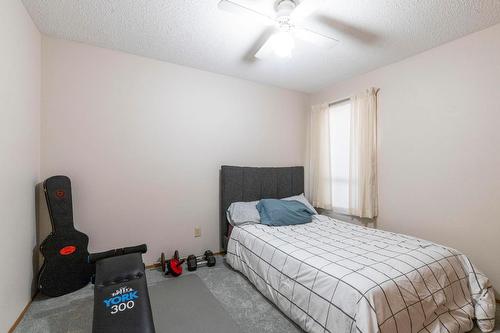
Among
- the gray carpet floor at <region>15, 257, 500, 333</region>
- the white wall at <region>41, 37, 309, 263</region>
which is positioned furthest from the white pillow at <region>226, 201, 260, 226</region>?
the gray carpet floor at <region>15, 257, 500, 333</region>

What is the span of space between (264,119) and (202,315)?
8.61ft

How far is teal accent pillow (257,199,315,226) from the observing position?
2.79m

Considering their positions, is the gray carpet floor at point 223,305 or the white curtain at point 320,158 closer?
the gray carpet floor at point 223,305

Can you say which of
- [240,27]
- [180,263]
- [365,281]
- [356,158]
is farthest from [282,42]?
[180,263]

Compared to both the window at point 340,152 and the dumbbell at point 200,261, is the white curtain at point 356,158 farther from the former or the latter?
the dumbbell at point 200,261

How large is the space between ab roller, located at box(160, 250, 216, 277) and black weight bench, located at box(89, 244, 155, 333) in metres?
0.53

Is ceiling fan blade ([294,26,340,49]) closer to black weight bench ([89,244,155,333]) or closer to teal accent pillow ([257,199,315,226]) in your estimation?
teal accent pillow ([257,199,315,226])

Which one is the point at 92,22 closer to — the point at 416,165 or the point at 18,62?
the point at 18,62

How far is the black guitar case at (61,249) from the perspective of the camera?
202 cm

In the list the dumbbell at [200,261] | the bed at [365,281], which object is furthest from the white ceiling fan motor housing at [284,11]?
the dumbbell at [200,261]

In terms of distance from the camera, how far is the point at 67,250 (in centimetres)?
211

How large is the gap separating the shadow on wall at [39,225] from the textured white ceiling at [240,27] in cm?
156

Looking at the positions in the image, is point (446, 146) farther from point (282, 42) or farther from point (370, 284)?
point (282, 42)

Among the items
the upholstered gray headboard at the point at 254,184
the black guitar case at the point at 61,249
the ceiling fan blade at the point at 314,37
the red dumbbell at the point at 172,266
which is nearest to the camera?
the ceiling fan blade at the point at 314,37
